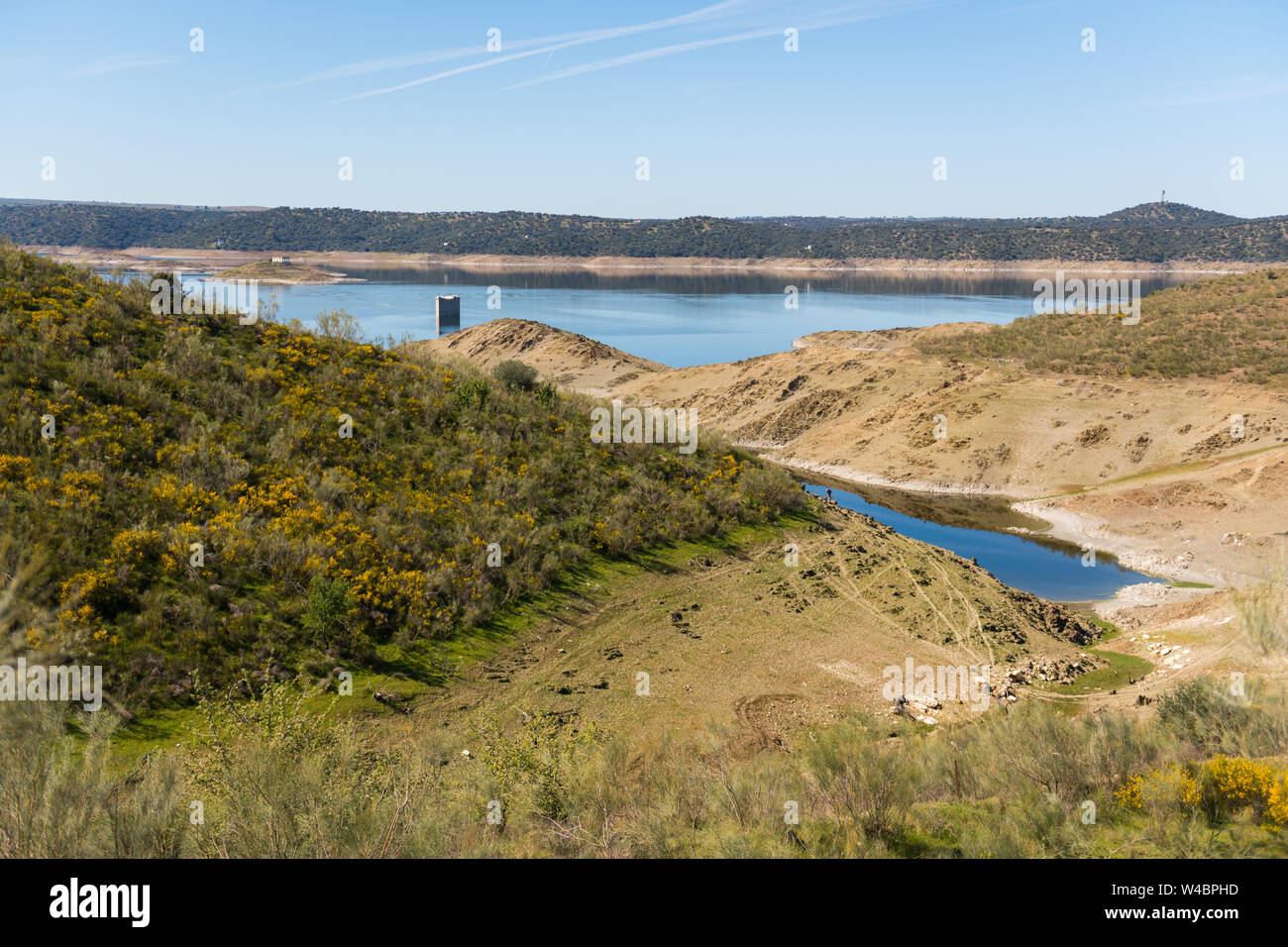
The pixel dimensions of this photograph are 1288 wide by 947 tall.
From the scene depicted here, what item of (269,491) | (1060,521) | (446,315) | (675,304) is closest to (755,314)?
(675,304)

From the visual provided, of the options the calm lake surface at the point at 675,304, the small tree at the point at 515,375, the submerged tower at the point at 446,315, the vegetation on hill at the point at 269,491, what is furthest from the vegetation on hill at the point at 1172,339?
the submerged tower at the point at 446,315

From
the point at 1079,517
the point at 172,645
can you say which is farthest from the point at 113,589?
the point at 1079,517

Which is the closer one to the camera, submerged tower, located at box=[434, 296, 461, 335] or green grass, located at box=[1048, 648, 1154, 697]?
green grass, located at box=[1048, 648, 1154, 697]

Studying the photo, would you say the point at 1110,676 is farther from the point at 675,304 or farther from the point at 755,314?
the point at 675,304

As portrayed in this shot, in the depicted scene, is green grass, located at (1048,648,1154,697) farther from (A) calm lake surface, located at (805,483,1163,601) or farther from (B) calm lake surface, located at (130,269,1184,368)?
(B) calm lake surface, located at (130,269,1184,368)

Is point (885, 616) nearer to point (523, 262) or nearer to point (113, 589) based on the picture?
point (113, 589)

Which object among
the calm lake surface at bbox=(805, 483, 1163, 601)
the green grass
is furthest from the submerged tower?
the green grass
